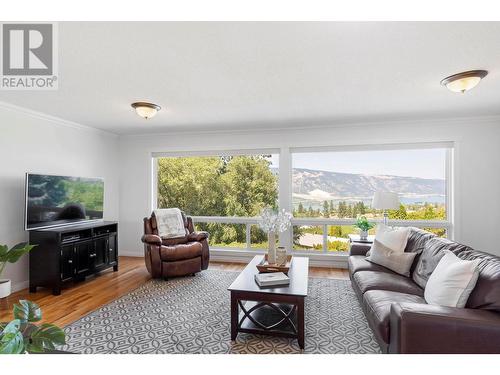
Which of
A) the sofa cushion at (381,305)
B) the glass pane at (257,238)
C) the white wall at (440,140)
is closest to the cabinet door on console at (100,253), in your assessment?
the white wall at (440,140)

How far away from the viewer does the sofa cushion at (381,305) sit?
75.0 inches

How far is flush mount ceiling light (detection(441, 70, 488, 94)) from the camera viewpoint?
2499mm

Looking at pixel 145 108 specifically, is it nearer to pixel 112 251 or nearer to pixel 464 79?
pixel 112 251

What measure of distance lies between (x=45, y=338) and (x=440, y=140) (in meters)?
5.09

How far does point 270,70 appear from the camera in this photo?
2.52 metres

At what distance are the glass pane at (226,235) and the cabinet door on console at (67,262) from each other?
2.20 meters

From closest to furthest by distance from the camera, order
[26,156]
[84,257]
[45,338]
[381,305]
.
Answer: [45,338]
[381,305]
[26,156]
[84,257]

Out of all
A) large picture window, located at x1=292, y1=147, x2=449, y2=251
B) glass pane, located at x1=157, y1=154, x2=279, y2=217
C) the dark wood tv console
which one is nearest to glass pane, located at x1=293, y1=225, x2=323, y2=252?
large picture window, located at x1=292, y1=147, x2=449, y2=251

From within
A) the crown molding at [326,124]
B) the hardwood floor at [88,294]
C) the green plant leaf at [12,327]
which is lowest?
the hardwood floor at [88,294]

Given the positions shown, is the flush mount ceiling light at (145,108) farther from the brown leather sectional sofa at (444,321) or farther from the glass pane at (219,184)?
the brown leather sectional sofa at (444,321)

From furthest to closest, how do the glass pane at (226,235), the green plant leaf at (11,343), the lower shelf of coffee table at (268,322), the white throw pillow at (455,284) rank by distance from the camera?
the glass pane at (226,235)
the lower shelf of coffee table at (268,322)
the white throw pillow at (455,284)
the green plant leaf at (11,343)

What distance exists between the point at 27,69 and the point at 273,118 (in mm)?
2902

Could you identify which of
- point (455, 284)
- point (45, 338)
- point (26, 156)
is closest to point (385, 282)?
point (455, 284)

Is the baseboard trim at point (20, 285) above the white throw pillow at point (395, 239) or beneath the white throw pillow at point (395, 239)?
beneath
